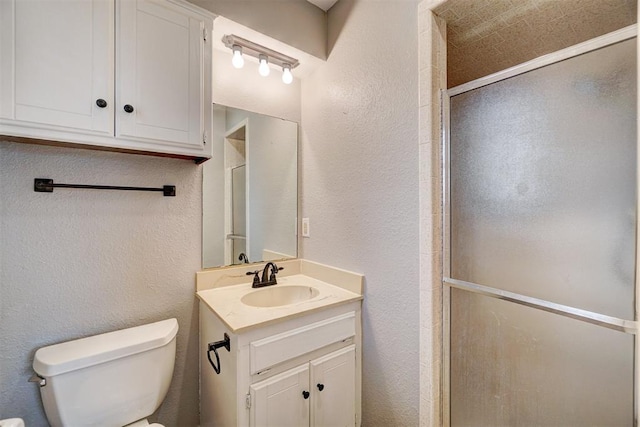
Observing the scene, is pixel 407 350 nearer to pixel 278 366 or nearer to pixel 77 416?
pixel 278 366

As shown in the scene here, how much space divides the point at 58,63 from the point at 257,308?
123 cm

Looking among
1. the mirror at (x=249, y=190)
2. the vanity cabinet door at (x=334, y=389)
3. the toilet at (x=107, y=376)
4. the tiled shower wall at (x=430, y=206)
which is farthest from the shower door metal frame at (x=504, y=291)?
the toilet at (x=107, y=376)

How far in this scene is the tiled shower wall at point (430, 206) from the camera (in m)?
1.20

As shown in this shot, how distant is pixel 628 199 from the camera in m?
0.78

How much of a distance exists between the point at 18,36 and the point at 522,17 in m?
2.01

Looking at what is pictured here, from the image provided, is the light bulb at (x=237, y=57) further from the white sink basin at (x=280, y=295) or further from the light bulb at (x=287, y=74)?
the white sink basin at (x=280, y=295)

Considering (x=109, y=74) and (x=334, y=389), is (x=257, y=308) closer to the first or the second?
(x=334, y=389)

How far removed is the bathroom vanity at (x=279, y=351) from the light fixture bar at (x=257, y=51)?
130cm

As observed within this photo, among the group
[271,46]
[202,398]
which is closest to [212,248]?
[202,398]

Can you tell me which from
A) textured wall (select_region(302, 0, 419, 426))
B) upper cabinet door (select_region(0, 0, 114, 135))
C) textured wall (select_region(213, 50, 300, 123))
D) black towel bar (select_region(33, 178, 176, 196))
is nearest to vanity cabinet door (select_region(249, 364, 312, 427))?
textured wall (select_region(302, 0, 419, 426))

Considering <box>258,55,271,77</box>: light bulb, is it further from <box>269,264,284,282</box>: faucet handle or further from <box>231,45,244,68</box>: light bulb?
<box>269,264,284,282</box>: faucet handle

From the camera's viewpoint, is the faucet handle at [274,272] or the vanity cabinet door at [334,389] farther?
the faucet handle at [274,272]

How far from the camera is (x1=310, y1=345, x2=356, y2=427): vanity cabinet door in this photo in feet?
4.31

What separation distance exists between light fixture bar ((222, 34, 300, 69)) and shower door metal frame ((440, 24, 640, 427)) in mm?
994
